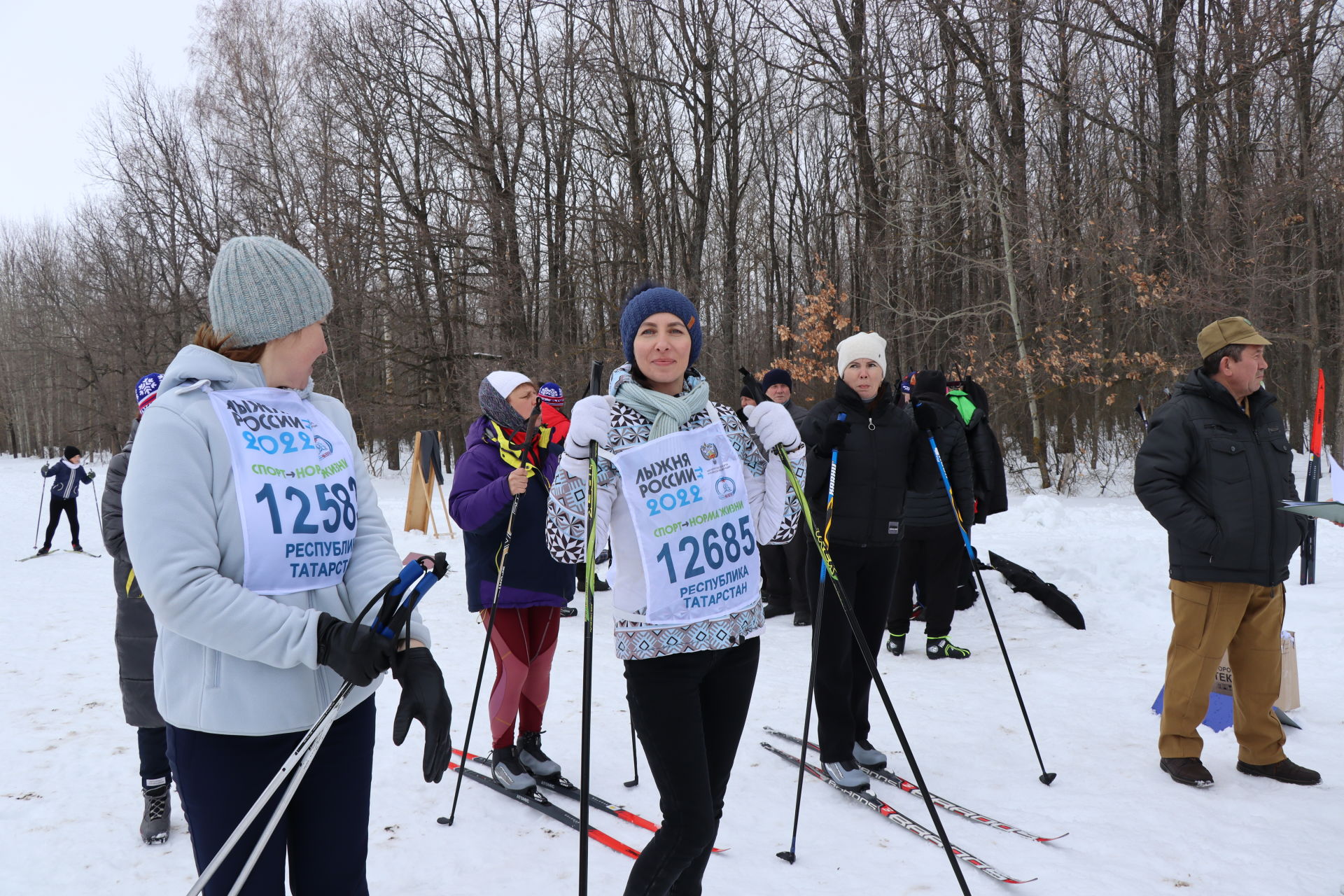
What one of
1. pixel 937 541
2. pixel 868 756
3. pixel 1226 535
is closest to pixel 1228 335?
pixel 1226 535

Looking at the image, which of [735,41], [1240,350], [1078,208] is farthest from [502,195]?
[1240,350]

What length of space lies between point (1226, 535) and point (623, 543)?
309 centimetres

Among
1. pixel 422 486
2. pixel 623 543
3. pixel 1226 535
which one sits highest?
pixel 623 543

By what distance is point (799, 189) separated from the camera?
28.0 m

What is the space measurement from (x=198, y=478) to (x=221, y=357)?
0.31 m

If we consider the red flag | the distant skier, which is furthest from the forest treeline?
the distant skier

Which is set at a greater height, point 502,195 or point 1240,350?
point 502,195

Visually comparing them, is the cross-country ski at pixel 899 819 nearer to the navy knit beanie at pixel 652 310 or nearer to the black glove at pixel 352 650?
the navy knit beanie at pixel 652 310

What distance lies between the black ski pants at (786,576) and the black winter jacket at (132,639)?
5.15 meters

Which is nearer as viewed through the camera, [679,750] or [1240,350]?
[679,750]

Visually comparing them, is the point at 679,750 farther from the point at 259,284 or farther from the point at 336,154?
the point at 336,154

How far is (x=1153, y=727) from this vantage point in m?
4.82

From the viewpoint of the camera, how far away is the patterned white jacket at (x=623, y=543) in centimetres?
245

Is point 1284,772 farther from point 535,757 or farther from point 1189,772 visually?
point 535,757
